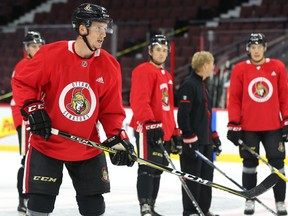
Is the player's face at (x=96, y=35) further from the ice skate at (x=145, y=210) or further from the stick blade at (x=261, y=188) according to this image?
the ice skate at (x=145, y=210)

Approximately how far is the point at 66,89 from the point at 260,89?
2.10m

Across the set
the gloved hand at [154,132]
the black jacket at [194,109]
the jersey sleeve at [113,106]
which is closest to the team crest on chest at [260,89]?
the black jacket at [194,109]

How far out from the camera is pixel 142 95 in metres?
4.24

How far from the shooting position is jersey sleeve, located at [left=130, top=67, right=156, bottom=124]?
4.21 metres

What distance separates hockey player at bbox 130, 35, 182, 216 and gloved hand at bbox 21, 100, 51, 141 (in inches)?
57.5

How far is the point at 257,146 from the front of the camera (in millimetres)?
4617

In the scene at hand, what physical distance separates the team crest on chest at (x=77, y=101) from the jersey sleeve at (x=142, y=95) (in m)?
1.36

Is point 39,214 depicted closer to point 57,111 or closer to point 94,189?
point 94,189

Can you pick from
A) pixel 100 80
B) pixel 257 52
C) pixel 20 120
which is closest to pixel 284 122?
pixel 257 52

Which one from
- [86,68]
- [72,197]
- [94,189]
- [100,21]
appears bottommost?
[72,197]

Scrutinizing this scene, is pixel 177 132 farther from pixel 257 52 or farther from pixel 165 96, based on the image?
pixel 257 52

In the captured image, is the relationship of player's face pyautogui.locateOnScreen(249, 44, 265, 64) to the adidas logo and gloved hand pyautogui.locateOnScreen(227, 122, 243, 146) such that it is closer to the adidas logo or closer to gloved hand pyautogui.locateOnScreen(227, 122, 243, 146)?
gloved hand pyautogui.locateOnScreen(227, 122, 243, 146)

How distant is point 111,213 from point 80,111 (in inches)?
69.8

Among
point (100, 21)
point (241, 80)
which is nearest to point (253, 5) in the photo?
point (241, 80)
